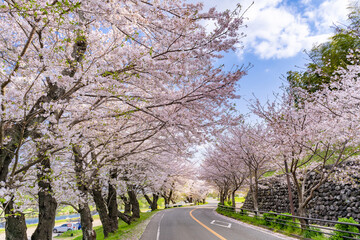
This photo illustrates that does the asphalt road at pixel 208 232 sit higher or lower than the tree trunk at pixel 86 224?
lower

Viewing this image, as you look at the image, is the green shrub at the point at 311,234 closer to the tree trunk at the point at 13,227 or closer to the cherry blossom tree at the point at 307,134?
the cherry blossom tree at the point at 307,134

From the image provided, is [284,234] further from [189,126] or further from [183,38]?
[183,38]

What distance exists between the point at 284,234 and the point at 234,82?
849 centimetres

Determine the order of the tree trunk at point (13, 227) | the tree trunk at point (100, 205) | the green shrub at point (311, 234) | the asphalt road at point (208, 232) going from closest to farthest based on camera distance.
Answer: the tree trunk at point (13, 227)
the green shrub at point (311, 234)
the asphalt road at point (208, 232)
the tree trunk at point (100, 205)

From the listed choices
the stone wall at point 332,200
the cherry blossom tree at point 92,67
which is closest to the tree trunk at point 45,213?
the cherry blossom tree at point 92,67

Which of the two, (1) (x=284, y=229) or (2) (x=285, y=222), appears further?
(2) (x=285, y=222)

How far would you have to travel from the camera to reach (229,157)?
67.2 feet

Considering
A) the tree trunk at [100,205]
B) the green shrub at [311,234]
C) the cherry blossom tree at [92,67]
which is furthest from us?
the tree trunk at [100,205]

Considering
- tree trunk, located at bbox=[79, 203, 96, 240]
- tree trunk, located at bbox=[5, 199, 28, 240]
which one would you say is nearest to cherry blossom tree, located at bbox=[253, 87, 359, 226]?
tree trunk, located at bbox=[79, 203, 96, 240]

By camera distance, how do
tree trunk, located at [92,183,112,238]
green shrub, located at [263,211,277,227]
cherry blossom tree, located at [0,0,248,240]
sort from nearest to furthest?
cherry blossom tree, located at [0,0,248,240]
tree trunk, located at [92,183,112,238]
green shrub, located at [263,211,277,227]

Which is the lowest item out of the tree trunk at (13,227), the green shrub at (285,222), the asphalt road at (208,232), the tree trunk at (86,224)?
the asphalt road at (208,232)

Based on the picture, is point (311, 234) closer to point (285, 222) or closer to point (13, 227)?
point (285, 222)

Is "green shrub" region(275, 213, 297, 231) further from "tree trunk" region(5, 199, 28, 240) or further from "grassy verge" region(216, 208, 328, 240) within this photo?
"tree trunk" region(5, 199, 28, 240)

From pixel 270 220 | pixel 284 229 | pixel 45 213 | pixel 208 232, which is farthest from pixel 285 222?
pixel 45 213
